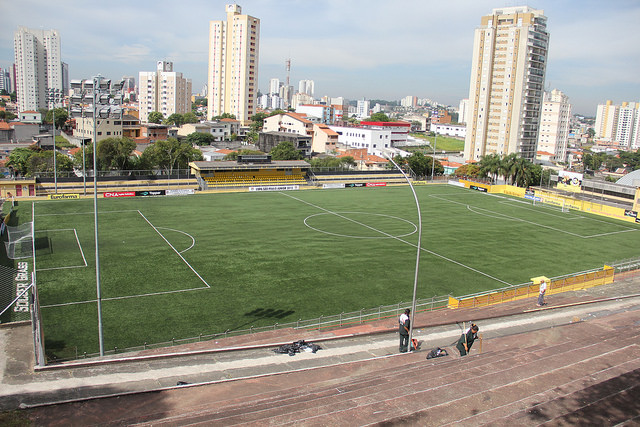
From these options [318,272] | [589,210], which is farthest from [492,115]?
[318,272]

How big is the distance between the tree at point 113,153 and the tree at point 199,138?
47.4 metres

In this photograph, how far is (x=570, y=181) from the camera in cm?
5547

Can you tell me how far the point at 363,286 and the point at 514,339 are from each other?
10302 millimetres

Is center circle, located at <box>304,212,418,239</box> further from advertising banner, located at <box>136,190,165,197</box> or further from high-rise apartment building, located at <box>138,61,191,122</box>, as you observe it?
high-rise apartment building, located at <box>138,61,191,122</box>

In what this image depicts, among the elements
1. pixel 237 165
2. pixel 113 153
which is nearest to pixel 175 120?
pixel 113 153

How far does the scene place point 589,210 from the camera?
5294cm

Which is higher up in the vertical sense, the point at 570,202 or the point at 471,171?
the point at 471,171

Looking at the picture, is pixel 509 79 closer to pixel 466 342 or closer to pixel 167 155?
→ pixel 167 155

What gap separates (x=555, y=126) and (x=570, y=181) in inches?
3989

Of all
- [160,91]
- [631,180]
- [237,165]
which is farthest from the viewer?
[160,91]

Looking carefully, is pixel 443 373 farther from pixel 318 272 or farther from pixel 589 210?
pixel 589 210

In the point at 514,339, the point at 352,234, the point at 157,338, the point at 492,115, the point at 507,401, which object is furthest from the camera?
the point at 492,115

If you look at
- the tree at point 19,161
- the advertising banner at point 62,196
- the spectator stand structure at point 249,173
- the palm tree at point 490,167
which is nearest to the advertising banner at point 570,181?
the palm tree at point 490,167

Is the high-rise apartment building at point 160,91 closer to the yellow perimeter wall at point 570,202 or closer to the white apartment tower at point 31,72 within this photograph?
the white apartment tower at point 31,72
